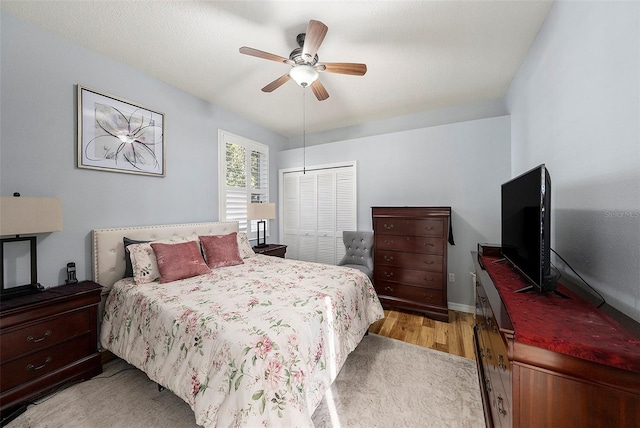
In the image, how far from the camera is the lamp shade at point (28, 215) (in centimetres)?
158

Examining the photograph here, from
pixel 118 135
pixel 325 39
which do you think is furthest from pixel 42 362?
pixel 325 39

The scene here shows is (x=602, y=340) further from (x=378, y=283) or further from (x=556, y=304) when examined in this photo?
(x=378, y=283)

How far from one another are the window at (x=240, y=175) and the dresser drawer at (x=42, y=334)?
189 cm

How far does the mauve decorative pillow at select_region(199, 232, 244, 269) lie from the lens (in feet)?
8.60

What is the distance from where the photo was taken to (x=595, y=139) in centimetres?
122

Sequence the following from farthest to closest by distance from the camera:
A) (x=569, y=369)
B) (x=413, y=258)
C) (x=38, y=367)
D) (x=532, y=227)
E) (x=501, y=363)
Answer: (x=413, y=258) < (x=38, y=367) < (x=532, y=227) < (x=501, y=363) < (x=569, y=369)

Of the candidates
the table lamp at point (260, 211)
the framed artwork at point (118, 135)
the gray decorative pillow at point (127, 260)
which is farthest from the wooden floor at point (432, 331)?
the framed artwork at point (118, 135)

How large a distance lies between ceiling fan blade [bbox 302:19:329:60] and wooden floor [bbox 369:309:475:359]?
2823 mm

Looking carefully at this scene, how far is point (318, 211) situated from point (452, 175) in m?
2.20

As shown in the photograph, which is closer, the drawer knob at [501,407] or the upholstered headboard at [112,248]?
the drawer knob at [501,407]

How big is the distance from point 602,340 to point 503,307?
32 cm

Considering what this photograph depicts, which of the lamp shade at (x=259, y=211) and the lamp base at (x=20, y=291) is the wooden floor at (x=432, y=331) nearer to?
the lamp shade at (x=259, y=211)

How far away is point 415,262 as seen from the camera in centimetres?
300

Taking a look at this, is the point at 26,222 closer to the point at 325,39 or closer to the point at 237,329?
the point at 237,329
